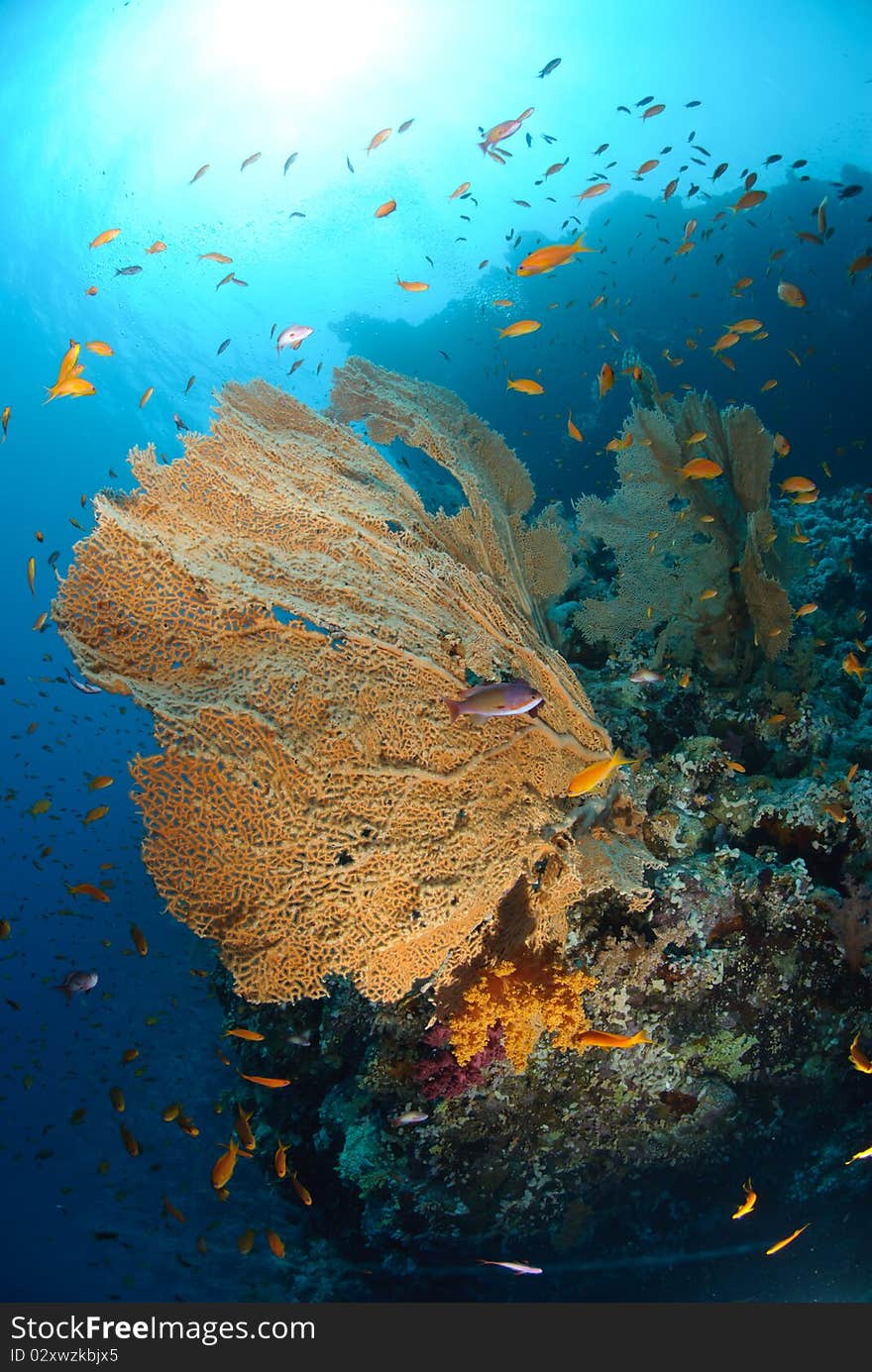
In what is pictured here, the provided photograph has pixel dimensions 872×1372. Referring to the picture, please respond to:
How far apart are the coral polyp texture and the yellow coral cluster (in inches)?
13.3

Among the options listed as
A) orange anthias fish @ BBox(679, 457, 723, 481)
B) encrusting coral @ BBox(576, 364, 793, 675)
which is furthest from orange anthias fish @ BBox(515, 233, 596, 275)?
orange anthias fish @ BBox(679, 457, 723, 481)

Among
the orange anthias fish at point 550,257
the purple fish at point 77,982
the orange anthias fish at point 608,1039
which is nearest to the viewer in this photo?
the orange anthias fish at point 608,1039

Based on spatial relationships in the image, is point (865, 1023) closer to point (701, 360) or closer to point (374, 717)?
point (374, 717)

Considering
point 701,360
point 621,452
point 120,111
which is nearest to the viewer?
point 621,452

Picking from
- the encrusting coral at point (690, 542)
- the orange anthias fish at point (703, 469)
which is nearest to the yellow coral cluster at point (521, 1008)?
the encrusting coral at point (690, 542)

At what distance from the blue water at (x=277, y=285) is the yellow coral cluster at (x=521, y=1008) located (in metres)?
3.42

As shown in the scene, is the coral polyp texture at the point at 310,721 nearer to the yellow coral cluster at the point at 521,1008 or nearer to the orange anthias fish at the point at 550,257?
the yellow coral cluster at the point at 521,1008

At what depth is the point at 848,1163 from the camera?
15.1 feet

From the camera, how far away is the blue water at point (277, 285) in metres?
13.8

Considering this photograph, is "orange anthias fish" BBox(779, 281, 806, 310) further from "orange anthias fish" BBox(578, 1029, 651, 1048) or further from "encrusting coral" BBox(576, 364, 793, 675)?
"orange anthias fish" BBox(578, 1029, 651, 1048)

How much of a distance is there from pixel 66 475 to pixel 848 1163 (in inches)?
1879

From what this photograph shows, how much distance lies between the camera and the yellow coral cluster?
325 centimetres

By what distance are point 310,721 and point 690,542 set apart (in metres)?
4.82

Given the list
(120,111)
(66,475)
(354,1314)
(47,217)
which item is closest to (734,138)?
(120,111)
